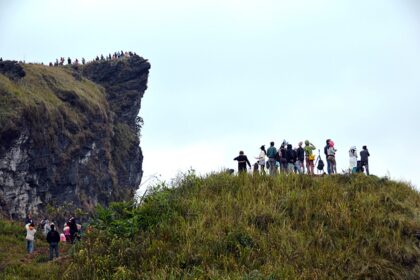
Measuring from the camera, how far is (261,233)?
15750 mm

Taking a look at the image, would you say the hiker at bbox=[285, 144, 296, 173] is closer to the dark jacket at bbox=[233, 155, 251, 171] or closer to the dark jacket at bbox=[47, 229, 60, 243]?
the dark jacket at bbox=[233, 155, 251, 171]

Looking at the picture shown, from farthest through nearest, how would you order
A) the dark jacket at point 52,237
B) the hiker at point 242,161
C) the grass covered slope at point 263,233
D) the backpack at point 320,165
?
1. the backpack at point 320,165
2. the hiker at point 242,161
3. the dark jacket at point 52,237
4. the grass covered slope at point 263,233

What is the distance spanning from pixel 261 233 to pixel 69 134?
41.1m

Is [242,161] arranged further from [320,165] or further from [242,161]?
[320,165]

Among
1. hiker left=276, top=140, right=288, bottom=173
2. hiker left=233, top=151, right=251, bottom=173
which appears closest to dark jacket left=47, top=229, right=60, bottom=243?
hiker left=233, top=151, right=251, bottom=173

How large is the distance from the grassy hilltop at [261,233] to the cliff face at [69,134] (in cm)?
2163

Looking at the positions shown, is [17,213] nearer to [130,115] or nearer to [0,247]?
[0,247]

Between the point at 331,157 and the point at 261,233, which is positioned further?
the point at 331,157

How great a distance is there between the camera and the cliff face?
45.7 metres

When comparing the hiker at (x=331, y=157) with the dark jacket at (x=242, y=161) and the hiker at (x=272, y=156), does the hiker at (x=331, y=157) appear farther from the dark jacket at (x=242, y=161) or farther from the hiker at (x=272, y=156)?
the dark jacket at (x=242, y=161)

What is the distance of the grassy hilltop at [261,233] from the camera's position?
1413cm

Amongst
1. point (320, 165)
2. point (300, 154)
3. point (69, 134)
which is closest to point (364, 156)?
point (320, 165)

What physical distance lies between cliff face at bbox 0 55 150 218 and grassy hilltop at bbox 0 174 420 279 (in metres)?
21.6

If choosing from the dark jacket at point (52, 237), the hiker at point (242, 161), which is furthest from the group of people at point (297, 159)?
the dark jacket at point (52, 237)
